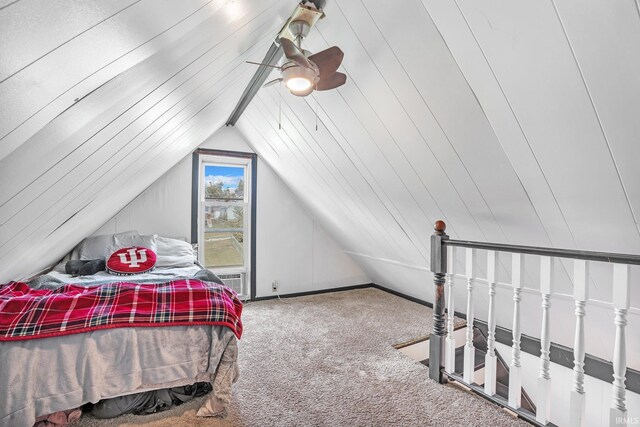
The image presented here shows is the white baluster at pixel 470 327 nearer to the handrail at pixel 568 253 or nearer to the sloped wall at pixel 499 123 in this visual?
the handrail at pixel 568 253

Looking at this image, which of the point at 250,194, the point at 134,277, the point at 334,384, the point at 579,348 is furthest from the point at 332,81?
the point at 250,194

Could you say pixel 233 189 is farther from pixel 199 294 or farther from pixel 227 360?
pixel 227 360

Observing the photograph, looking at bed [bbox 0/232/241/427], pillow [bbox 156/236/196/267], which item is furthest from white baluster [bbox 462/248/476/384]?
pillow [bbox 156/236/196/267]

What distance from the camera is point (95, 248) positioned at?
2982mm

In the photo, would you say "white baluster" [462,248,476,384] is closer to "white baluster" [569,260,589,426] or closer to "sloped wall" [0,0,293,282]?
"white baluster" [569,260,589,426]

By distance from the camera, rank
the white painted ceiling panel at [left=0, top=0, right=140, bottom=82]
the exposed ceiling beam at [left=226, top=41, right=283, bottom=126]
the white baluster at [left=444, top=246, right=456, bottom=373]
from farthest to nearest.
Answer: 1. the exposed ceiling beam at [left=226, top=41, right=283, bottom=126]
2. the white baluster at [left=444, top=246, right=456, bottom=373]
3. the white painted ceiling panel at [left=0, top=0, right=140, bottom=82]

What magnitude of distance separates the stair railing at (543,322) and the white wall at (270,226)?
8.41ft

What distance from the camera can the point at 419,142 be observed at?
1919mm

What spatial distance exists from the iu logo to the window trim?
102 centimetres

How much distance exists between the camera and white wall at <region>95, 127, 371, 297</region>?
3.60 metres

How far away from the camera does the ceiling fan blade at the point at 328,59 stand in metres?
1.54

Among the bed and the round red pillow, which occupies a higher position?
the round red pillow

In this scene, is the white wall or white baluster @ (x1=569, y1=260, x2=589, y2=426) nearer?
white baluster @ (x1=569, y1=260, x2=589, y2=426)

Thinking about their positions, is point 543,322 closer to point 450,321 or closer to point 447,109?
point 450,321
